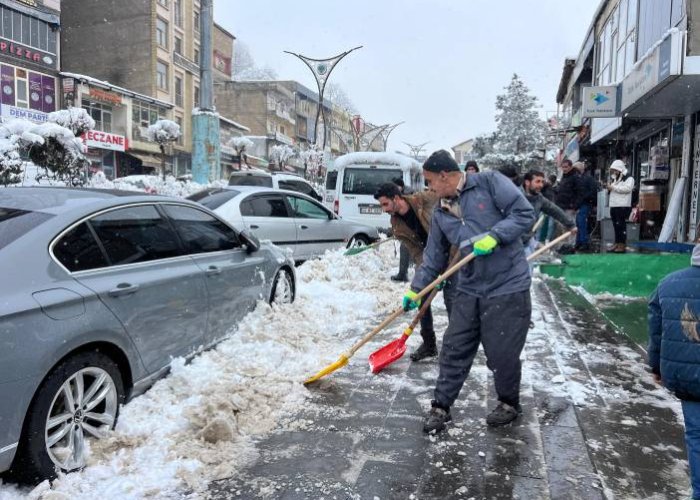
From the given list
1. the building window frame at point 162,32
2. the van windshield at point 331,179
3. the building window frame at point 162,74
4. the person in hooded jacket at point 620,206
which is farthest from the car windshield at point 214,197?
the building window frame at point 162,32

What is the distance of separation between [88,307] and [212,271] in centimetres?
146

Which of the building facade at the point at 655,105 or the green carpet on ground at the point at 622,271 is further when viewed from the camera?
the building facade at the point at 655,105

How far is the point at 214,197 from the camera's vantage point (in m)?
8.95

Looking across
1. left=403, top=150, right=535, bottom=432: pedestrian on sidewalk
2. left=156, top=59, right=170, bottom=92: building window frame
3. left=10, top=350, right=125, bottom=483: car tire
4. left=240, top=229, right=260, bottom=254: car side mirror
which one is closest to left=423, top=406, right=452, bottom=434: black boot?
left=403, top=150, right=535, bottom=432: pedestrian on sidewalk

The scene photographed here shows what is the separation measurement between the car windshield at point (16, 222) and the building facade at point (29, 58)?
32117mm

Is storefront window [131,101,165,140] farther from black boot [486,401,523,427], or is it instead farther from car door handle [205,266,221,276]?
black boot [486,401,523,427]

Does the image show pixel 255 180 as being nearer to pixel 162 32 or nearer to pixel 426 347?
pixel 426 347

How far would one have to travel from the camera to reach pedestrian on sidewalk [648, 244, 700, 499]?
93.7 inches

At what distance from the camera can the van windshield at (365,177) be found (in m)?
13.8

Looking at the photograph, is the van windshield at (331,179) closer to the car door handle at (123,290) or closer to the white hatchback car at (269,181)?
the white hatchback car at (269,181)

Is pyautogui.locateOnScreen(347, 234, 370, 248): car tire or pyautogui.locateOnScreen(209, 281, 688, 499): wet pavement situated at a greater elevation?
pyautogui.locateOnScreen(347, 234, 370, 248): car tire

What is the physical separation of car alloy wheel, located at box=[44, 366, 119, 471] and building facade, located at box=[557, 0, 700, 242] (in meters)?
8.86

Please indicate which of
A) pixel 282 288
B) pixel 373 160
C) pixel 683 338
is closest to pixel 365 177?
pixel 373 160

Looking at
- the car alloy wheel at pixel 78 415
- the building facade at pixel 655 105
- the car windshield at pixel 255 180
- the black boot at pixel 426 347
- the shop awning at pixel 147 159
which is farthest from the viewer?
the shop awning at pixel 147 159
